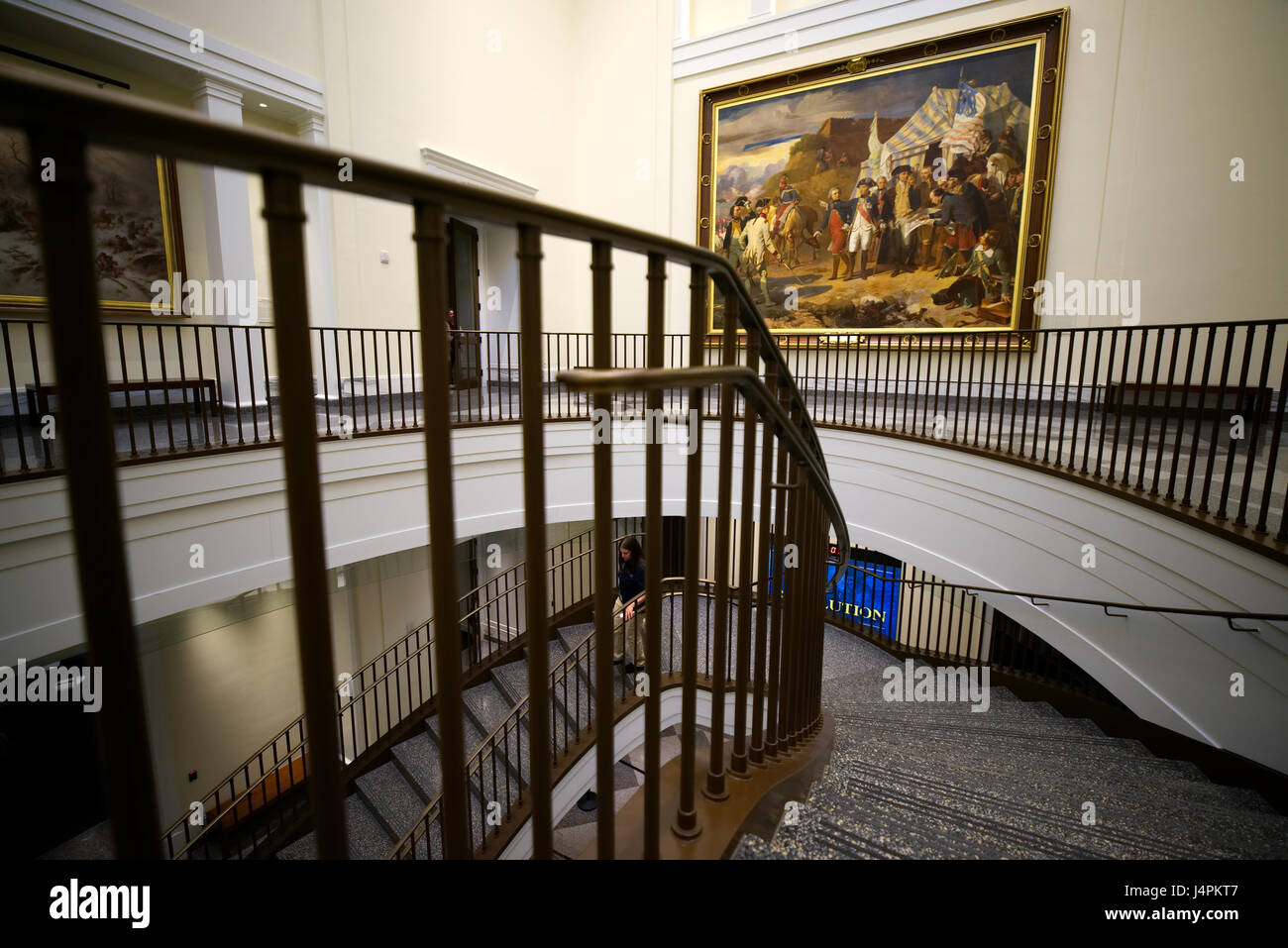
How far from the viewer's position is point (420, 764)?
640cm

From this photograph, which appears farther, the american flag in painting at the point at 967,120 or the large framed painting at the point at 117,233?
the american flag in painting at the point at 967,120

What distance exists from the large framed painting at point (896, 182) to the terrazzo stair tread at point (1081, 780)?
6.20 m

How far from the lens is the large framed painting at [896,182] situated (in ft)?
26.1

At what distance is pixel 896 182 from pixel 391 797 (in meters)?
10.5

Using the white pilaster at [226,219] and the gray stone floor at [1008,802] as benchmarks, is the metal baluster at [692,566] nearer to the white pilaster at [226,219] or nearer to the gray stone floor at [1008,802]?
the gray stone floor at [1008,802]

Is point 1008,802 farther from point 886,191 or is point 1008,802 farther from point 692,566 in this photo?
point 886,191

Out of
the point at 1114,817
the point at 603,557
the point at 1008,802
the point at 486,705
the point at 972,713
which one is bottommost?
the point at 486,705

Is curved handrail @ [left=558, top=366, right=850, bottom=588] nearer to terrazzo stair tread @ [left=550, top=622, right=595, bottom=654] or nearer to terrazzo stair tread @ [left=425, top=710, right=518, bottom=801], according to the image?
terrazzo stair tread @ [left=425, top=710, right=518, bottom=801]

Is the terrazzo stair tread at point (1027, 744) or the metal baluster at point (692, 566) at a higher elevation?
the metal baluster at point (692, 566)

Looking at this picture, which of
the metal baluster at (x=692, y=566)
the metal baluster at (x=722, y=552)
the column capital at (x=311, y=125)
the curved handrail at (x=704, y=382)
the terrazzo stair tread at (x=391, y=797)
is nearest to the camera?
the curved handrail at (x=704, y=382)

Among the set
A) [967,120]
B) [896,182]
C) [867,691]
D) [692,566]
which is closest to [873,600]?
[867,691]

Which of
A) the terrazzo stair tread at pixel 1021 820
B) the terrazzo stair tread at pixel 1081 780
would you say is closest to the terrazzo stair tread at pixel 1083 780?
the terrazzo stair tread at pixel 1081 780

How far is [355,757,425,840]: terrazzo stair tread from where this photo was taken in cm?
591

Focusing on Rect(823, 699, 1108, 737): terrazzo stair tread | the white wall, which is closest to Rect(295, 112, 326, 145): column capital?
the white wall
